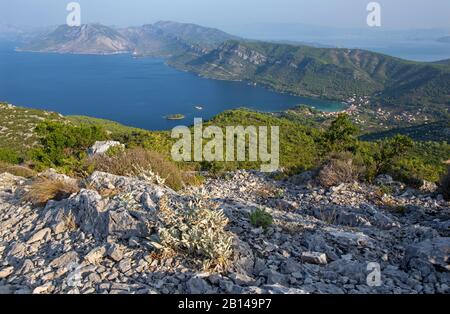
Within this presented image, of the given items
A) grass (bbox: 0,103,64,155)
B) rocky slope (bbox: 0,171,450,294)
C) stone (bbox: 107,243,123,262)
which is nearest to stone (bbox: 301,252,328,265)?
rocky slope (bbox: 0,171,450,294)

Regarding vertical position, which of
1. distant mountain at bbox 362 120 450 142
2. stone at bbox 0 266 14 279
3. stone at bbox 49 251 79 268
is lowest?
distant mountain at bbox 362 120 450 142

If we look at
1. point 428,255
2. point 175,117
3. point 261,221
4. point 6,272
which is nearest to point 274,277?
point 261,221

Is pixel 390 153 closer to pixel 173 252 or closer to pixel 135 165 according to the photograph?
pixel 135 165

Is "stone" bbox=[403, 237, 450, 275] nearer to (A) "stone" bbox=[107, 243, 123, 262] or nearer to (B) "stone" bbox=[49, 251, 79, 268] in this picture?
(A) "stone" bbox=[107, 243, 123, 262]

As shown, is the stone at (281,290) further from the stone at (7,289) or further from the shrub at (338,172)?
the shrub at (338,172)

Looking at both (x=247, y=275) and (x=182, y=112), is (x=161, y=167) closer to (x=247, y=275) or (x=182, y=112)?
(x=247, y=275)
